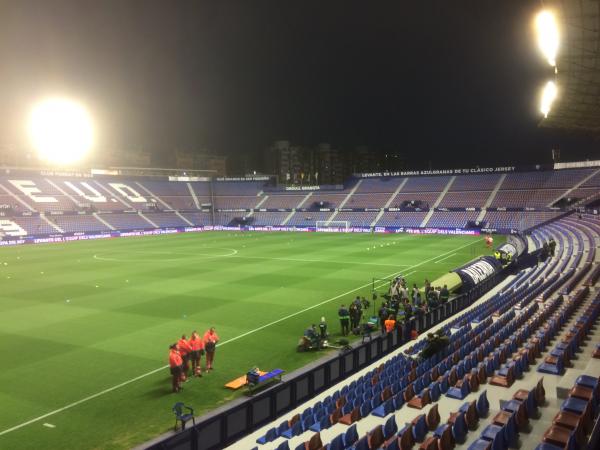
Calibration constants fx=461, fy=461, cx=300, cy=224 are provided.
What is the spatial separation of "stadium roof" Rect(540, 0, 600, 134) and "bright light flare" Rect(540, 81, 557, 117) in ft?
1.11

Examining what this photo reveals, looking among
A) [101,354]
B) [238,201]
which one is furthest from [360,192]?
Answer: [101,354]

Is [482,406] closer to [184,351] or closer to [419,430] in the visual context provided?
[419,430]

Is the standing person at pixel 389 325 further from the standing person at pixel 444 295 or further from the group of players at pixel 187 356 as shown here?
the group of players at pixel 187 356

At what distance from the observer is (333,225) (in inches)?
3179

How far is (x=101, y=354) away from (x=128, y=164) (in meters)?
122

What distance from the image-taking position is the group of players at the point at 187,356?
45.8ft

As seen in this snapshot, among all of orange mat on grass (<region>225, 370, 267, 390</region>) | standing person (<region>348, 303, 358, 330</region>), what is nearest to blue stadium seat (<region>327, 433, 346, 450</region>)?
orange mat on grass (<region>225, 370, 267, 390</region>)

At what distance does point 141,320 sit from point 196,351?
8190mm

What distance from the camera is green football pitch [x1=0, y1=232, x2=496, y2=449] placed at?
12.8 meters

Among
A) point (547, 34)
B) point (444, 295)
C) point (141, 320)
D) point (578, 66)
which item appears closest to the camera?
point (547, 34)

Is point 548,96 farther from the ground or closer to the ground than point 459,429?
farther from the ground

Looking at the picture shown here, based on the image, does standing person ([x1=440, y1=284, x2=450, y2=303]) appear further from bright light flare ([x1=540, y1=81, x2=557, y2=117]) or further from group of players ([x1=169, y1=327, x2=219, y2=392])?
bright light flare ([x1=540, y1=81, x2=557, y2=117])

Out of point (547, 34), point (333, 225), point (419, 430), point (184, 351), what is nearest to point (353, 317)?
point (184, 351)

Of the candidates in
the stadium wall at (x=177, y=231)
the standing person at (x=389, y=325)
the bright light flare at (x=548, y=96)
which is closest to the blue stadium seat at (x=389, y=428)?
the standing person at (x=389, y=325)
